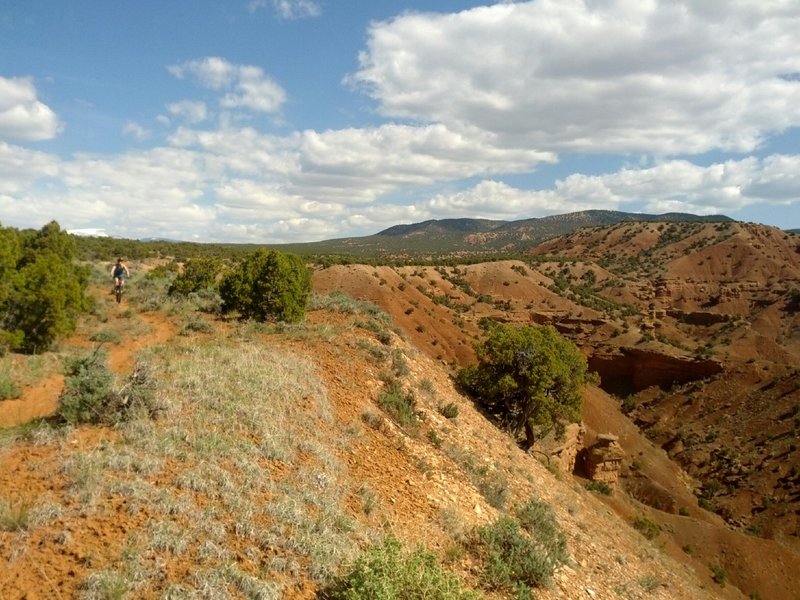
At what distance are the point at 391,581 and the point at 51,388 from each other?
30.5 ft

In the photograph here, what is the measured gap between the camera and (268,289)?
1702 centimetres

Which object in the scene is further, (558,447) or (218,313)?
(558,447)

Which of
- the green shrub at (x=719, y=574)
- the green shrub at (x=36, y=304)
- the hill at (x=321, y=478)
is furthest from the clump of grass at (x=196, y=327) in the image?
the green shrub at (x=719, y=574)

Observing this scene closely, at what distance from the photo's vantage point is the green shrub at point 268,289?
16.8 m

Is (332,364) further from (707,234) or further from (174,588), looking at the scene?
(707,234)

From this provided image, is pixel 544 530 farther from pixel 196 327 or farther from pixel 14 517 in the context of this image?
pixel 196 327

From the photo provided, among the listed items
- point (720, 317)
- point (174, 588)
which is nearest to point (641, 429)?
point (720, 317)

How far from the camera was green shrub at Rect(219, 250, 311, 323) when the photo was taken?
16.8 meters

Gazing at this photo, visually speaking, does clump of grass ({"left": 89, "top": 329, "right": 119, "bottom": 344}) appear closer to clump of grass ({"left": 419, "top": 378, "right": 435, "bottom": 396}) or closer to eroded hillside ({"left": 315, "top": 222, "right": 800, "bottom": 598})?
clump of grass ({"left": 419, "top": 378, "right": 435, "bottom": 396})

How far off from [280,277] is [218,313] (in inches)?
113

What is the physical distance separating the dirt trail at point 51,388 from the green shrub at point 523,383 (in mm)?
11311

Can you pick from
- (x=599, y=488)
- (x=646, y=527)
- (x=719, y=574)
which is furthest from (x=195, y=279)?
(x=719, y=574)

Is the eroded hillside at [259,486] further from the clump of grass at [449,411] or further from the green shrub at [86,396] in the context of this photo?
the green shrub at [86,396]

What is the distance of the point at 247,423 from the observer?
7574mm
